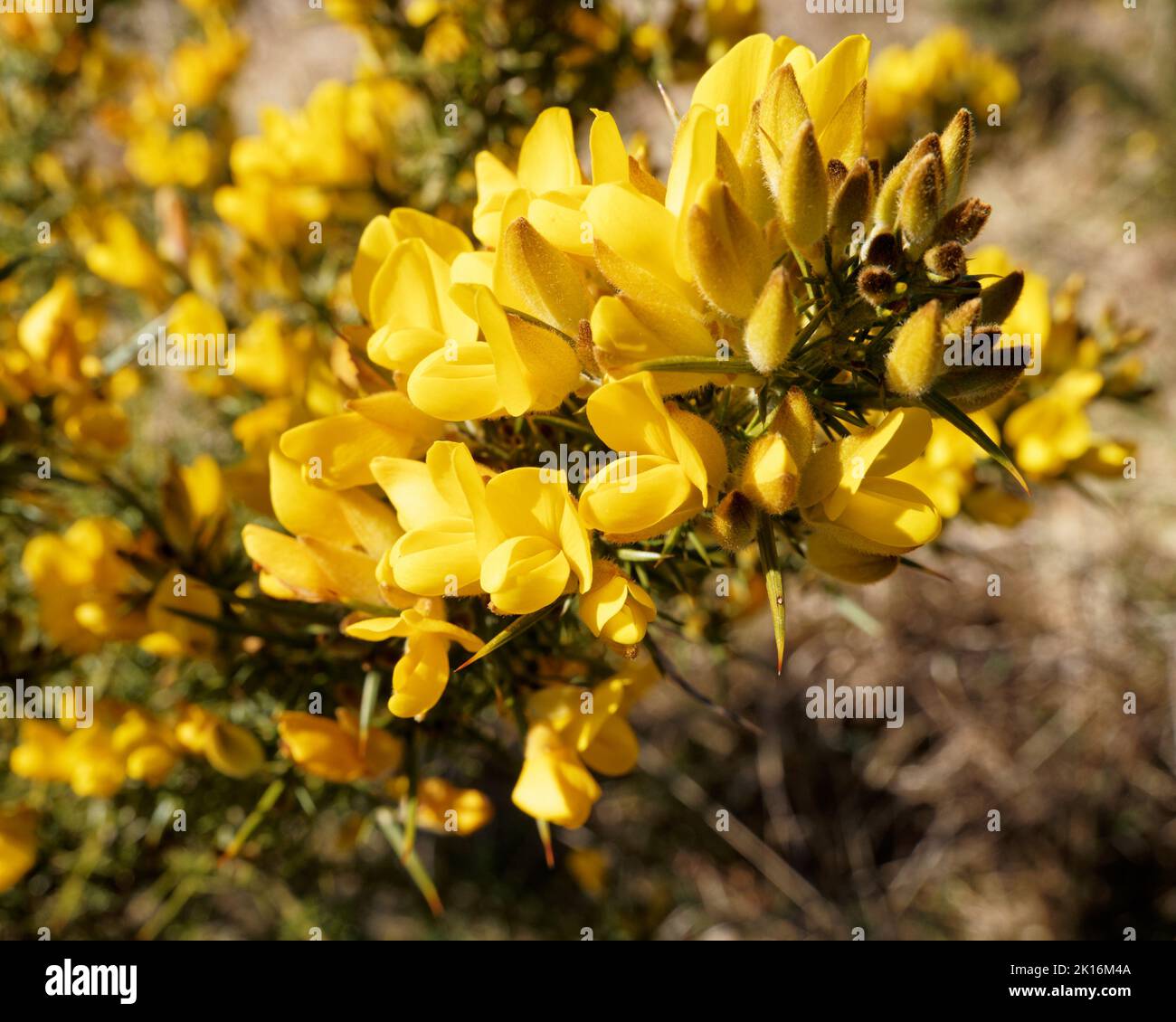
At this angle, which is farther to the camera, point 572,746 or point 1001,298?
point 572,746

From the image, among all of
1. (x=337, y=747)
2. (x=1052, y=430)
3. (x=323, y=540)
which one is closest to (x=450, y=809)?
(x=337, y=747)

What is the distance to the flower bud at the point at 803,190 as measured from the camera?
49 centimetres

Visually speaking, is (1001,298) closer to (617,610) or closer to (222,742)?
(617,610)

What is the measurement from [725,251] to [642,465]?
141 mm

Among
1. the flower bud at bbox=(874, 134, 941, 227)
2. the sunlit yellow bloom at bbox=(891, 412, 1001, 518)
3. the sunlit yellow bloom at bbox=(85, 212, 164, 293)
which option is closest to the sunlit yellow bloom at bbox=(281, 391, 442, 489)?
the flower bud at bbox=(874, 134, 941, 227)

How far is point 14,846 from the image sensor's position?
107cm

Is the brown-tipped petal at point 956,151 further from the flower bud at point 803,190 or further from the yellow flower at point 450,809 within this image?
the yellow flower at point 450,809

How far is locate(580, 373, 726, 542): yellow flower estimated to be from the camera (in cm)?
53

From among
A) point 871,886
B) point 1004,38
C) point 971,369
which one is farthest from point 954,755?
point 1004,38

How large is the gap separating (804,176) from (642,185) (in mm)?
140

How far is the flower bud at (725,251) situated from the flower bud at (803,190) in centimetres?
2

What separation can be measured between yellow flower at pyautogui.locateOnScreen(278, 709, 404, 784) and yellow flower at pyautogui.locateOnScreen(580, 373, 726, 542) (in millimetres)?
409

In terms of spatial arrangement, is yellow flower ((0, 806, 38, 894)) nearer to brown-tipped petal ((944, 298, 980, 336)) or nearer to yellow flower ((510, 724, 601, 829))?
yellow flower ((510, 724, 601, 829))

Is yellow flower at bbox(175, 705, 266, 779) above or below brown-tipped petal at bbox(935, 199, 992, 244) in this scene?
below
